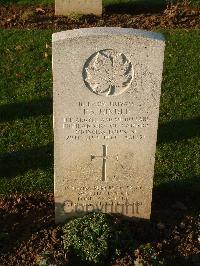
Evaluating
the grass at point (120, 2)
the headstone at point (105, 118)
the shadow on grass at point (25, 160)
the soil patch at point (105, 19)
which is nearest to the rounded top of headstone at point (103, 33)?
the headstone at point (105, 118)

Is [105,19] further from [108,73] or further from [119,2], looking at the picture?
[108,73]

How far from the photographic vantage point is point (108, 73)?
5.04m

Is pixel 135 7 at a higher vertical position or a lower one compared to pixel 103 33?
lower

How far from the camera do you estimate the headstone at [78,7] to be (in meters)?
11.1

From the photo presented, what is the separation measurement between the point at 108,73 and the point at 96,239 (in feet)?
5.18

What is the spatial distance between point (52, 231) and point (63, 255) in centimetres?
43

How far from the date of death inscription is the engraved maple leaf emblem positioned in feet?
0.50

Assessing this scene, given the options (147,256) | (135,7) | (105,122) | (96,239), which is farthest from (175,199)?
(135,7)

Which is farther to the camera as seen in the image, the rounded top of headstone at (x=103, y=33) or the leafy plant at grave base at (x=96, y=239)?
the leafy plant at grave base at (x=96, y=239)

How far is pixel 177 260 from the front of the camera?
5488mm

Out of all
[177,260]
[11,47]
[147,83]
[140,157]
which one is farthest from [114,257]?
[11,47]

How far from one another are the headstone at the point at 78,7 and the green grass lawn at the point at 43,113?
99cm

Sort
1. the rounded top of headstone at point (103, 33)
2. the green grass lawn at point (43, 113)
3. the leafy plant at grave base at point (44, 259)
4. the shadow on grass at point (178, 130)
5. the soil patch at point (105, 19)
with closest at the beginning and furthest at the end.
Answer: the rounded top of headstone at point (103, 33)
the leafy plant at grave base at point (44, 259)
the green grass lawn at point (43, 113)
the shadow on grass at point (178, 130)
the soil patch at point (105, 19)

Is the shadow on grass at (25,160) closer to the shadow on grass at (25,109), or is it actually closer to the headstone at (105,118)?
the shadow on grass at (25,109)
